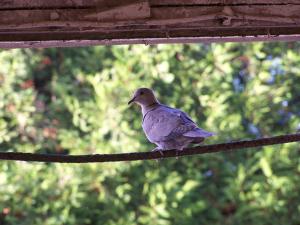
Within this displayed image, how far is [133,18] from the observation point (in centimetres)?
228

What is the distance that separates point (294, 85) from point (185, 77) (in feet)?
4.01

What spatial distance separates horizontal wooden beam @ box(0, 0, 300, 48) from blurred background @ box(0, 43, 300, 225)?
395 cm

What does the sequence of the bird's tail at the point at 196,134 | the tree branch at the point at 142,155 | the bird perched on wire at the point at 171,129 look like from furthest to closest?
1. the bird perched on wire at the point at 171,129
2. the bird's tail at the point at 196,134
3. the tree branch at the point at 142,155

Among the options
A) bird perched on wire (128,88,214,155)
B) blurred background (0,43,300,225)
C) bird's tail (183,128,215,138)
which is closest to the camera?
bird's tail (183,128,215,138)

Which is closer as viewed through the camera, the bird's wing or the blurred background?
the bird's wing

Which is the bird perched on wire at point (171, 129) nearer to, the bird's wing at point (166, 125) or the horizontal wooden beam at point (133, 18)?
Result: the bird's wing at point (166, 125)

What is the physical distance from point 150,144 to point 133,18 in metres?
4.32

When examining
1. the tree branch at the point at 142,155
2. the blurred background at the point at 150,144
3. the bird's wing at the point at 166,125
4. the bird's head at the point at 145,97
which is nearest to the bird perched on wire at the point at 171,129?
the bird's wing at the point at 166,125

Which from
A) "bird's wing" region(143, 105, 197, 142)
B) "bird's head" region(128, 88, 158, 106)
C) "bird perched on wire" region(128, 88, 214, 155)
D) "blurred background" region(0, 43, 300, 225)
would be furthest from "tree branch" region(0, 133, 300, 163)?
"blurred background" region(0, 43, 300, 225)

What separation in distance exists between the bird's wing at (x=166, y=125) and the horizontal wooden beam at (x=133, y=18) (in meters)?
1.31

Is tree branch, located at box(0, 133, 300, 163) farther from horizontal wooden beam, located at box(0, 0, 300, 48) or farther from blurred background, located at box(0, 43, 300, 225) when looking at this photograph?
blurred background, located at box(0, 43, 300, 225)

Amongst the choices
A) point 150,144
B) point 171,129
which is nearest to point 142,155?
point 171,129

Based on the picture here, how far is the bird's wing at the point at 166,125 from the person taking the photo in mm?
3748

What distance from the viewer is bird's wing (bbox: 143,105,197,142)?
12.3 ft
